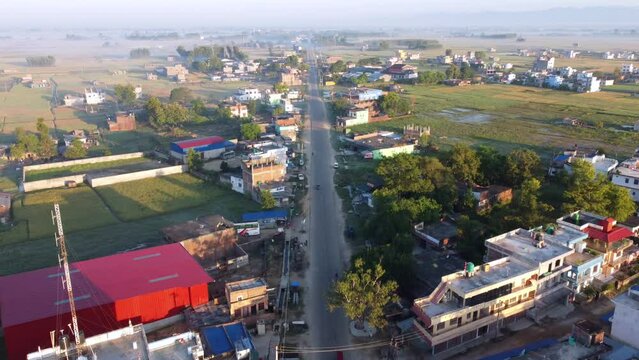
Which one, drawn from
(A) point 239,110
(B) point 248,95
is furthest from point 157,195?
(B) point 248,95

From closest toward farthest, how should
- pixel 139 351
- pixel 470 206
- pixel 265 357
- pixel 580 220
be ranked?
pixel 139 351
pixel 265 357
pixel 580 220
pixel 470 206

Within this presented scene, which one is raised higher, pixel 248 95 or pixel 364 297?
pixel 248 95

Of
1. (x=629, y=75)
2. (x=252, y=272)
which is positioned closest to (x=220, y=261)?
(x=252, y=272)

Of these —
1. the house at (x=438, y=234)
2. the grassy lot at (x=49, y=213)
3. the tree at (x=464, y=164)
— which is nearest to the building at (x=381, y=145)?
the tree at (x=464, y=164)

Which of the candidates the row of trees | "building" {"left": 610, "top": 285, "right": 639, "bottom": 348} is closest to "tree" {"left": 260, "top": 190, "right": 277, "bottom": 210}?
"building" {"left": 610, "top": 285, "right": 639, "bottom": 348}

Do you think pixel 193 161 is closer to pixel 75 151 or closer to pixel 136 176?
pixel 136 176

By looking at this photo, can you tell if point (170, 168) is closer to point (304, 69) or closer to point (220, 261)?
point (220, 261)
